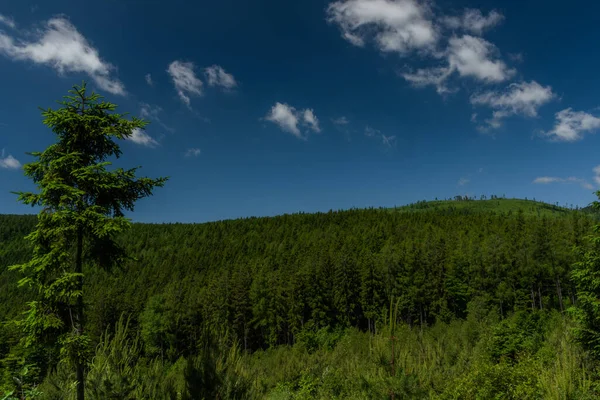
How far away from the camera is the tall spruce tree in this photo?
9.26m

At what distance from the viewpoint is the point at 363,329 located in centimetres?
7706

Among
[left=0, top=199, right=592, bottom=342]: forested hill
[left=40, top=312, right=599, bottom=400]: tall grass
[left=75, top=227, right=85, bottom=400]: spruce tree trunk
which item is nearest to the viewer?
[left=40, top=312, right=599, bottom=400]: tall grass

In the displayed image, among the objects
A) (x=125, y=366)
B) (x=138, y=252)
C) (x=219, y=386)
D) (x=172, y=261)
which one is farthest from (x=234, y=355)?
(x=138, y=252)

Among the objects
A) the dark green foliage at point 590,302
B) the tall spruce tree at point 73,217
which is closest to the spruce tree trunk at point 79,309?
the tall spruce tree at point 73,217

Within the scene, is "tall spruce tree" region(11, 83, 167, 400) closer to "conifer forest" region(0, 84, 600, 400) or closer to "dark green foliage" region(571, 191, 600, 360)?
"conifer forest" region(0, 84, 600, 400)

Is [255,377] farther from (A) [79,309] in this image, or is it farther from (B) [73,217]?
(B) [73,217]

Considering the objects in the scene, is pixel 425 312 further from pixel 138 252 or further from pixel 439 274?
pixel 138 252

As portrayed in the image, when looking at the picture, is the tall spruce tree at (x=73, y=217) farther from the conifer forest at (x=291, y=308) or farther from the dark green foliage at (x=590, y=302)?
the dark green foliage at (x=590, y=302)

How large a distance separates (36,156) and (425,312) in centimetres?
6949

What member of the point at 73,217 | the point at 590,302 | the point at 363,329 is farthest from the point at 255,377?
the point at 363,329

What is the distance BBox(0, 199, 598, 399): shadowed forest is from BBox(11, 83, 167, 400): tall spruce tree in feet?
2.03

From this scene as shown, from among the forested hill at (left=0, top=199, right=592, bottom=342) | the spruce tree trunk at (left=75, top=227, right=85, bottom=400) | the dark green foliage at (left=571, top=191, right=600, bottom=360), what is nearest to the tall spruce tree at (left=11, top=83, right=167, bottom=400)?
the spruce tree trunk at (left=75, top=227, right=85, bottom=400)

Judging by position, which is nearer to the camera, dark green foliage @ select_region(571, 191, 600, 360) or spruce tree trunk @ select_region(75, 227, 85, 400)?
spruce tree trunk @ select_region(75, 227, 85, 400)

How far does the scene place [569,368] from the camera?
4770 mm
